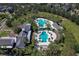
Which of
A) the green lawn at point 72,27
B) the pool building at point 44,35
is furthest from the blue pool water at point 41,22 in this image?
the green lawn at point 72,27

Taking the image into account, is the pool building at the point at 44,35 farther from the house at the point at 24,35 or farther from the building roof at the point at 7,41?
the building roof at the point at 7,41

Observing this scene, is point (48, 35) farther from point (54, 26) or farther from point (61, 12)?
point (61, 12)

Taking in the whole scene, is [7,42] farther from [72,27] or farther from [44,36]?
[72,27]

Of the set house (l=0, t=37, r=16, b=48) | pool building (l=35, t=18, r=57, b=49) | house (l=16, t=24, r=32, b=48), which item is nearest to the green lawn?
pool building (l=35, t=18, r=57, b=49)

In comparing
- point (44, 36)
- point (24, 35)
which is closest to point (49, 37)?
point (44, 36)

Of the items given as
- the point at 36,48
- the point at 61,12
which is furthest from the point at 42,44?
the point at 61,12

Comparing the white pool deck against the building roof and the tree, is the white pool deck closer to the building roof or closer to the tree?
the tree
